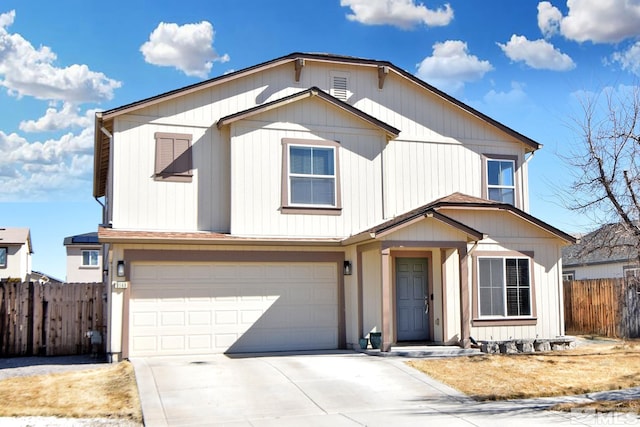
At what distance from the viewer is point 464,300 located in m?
16.5

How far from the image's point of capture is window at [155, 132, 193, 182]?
16.7 metres

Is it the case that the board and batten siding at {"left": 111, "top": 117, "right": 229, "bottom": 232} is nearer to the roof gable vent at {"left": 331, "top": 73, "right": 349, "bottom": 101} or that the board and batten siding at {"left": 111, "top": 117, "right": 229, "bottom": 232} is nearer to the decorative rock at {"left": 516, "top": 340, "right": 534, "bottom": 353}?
the roof gable vent at {"left": 331, "top": 73, "right": 349, "bottom": 101}

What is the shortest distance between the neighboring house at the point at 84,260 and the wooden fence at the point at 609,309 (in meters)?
27.2

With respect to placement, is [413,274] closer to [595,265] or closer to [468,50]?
[468,50]

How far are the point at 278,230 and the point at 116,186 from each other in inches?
159

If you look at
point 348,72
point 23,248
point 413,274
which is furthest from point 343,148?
point 23,248

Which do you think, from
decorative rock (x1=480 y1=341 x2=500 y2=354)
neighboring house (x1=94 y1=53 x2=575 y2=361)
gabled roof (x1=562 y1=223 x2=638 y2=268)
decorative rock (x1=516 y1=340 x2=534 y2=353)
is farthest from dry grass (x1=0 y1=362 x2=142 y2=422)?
gabled roof (x1=562 y1=223 x2=638 y2=268)

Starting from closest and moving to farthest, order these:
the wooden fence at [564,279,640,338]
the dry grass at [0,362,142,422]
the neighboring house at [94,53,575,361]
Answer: the dry grass at [0,362,142,422] → the neighboring house at [94,53,575,361] → the wooden fence at [564,279,640,338]

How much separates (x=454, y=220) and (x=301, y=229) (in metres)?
3.81

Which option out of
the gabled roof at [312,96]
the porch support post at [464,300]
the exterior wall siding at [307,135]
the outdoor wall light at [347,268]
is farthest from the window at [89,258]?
the porch support post at [464,300]

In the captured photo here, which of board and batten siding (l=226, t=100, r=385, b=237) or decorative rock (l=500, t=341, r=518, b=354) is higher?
board and batten siding (l=226, t=100, r=385, b=237)

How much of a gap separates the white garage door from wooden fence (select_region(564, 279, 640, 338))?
393 inches

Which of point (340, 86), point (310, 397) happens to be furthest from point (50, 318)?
point (340, 86)

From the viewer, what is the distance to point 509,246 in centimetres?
1822
